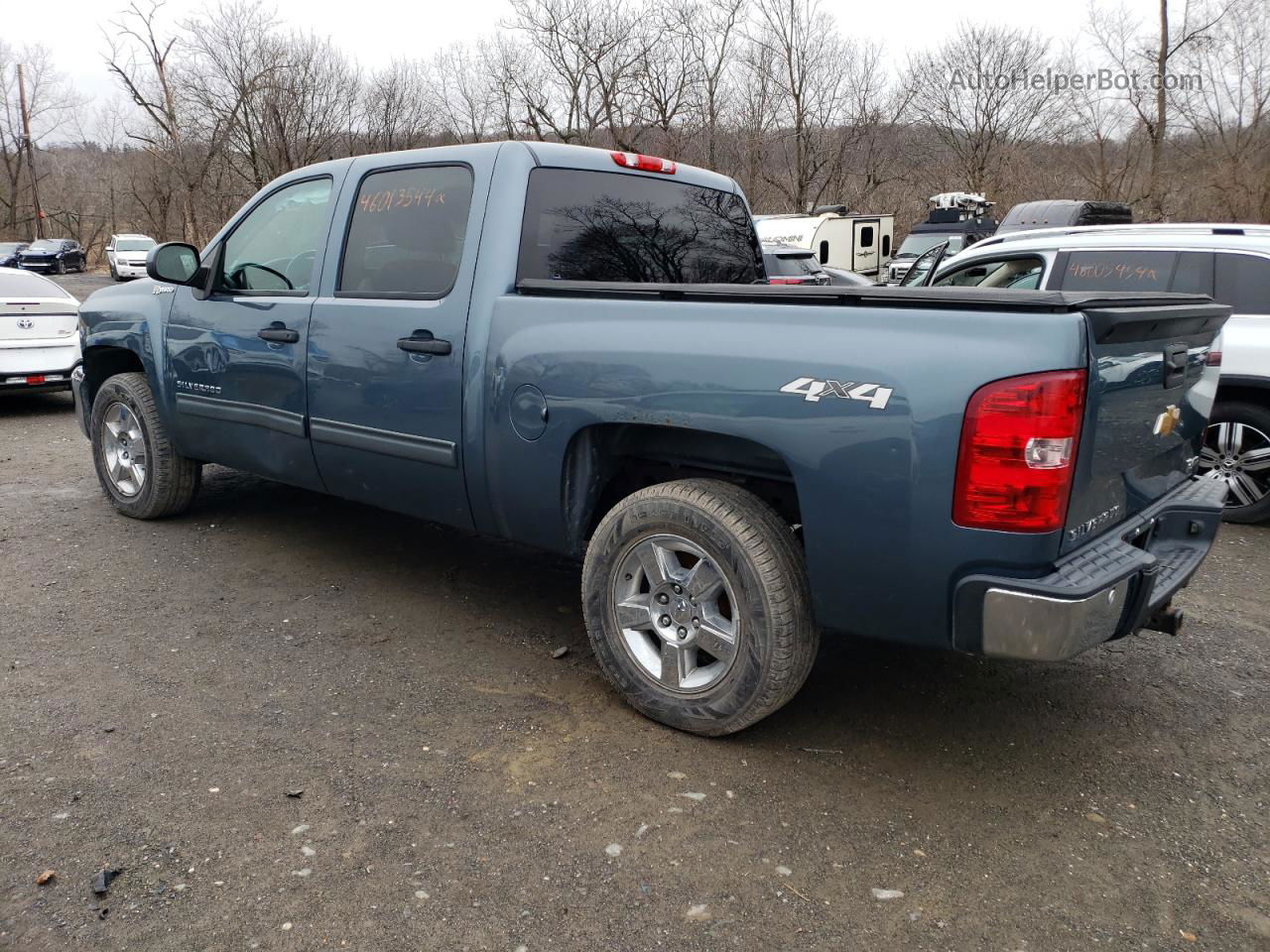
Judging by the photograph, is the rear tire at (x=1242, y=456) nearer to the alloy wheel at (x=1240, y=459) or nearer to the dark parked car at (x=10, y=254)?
the alloy wheel at (x=1240, y=459)

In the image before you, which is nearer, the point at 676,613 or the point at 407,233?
the point at 676,613

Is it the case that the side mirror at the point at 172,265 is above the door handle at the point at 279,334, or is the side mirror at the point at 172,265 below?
above

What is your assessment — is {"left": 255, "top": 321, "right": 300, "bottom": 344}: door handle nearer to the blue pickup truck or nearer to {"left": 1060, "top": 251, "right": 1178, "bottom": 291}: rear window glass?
the blue pickup truck

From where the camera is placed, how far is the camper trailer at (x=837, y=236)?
23.9m

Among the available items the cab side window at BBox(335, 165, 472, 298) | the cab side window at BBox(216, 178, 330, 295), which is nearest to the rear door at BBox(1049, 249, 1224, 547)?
the cab side window at BBox(335, 165, 472, 298)

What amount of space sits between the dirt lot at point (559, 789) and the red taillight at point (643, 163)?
2.01 metres

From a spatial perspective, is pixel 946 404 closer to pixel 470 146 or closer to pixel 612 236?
pixel 612 236

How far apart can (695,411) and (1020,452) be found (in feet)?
3.19

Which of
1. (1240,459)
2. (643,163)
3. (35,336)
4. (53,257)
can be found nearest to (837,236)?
(35,336)

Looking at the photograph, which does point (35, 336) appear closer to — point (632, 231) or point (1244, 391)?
point (632, 231)

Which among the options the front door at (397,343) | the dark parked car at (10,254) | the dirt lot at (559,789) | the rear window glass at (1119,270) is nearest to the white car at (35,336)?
the dirt lot at (559,789)

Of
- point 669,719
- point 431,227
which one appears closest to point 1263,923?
point 669,719

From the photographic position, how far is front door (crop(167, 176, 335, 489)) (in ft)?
14.8

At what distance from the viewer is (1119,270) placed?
6.52 metres
